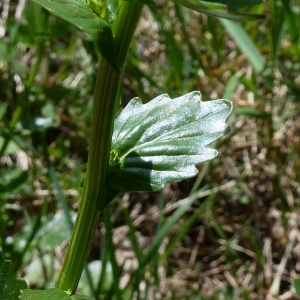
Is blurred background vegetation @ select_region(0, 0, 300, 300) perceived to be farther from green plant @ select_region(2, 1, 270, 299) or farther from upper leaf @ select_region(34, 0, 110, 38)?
upper leaf @ select_region(34, 0, 110, 38)

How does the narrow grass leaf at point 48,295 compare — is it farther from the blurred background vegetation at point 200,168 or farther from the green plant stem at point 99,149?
the blurred background vegetation at point 200,168

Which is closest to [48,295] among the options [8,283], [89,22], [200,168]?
[8,283]

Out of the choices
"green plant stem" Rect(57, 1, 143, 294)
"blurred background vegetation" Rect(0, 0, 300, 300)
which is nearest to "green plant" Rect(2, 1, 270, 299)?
"green plant stem" Rect(57, 1, 143, 294)

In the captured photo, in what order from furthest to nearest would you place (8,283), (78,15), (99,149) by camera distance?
(8,283)
(99,149)
(78,15)

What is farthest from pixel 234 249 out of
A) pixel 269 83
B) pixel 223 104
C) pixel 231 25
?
pixel 223 104

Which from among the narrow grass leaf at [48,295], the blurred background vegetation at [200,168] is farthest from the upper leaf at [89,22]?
the blurred background vegetation at [200,168]

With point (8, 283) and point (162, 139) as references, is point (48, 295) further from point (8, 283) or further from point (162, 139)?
point (162, 139)
